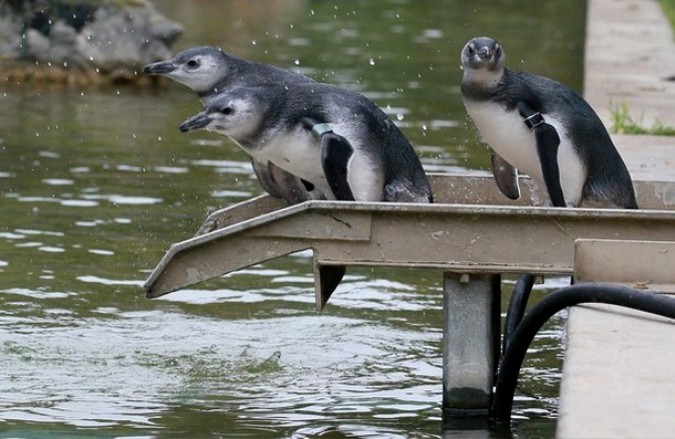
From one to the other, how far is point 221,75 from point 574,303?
200 centimetres

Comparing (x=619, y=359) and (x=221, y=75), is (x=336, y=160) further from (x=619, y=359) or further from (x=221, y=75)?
(x=619, y=359)

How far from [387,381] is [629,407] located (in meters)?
2.38


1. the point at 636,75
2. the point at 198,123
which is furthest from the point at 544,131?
the point at 636,75

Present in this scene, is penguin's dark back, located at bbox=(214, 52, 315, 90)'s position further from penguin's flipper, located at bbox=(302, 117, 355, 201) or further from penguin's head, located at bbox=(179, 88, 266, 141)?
penguin's flipper, located at bbox=(302, 117, 355, 201)

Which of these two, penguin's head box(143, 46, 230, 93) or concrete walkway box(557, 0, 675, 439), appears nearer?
concrete walkway box(557, 0, 675, 439)

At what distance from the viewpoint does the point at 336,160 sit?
6000mm

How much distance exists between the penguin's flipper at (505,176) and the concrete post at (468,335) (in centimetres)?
78

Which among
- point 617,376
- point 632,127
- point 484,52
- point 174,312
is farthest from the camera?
point 632,127

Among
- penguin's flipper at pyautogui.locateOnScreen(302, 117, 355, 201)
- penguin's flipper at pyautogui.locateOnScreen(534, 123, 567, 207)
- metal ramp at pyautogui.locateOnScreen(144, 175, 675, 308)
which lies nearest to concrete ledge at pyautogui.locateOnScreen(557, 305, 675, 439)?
metal ramp at pyautogui.locateOnScreen(144, 175, 675, 308)

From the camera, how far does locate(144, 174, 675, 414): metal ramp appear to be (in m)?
5.75

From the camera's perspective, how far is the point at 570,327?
17.0 feet

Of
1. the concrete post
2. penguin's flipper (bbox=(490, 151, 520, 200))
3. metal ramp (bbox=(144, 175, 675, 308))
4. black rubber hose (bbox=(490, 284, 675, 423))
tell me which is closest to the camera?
black rubber hose (bbox=(490, 284, 675, 423))

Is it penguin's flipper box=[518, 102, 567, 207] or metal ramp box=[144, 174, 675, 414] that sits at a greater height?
penguin's flipper box=[518, 102, 567, 207]

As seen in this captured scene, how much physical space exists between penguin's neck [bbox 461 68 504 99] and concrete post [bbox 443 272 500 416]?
724 mm
